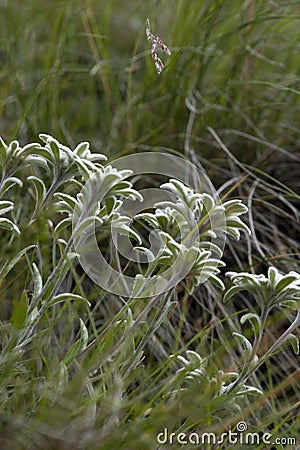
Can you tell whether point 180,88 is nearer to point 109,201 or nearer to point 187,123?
point 187,123

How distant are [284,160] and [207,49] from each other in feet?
1.02

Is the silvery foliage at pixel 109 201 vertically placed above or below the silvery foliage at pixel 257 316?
above

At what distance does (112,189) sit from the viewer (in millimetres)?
785

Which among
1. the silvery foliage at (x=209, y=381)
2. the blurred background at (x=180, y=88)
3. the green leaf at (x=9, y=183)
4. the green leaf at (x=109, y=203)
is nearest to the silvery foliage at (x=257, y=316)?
the silvery foliage at (x=209, y=381)

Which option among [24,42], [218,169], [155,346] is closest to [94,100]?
[24,42]

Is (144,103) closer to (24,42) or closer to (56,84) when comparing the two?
(56,84)

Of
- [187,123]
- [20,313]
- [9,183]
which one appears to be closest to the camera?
[20,313]

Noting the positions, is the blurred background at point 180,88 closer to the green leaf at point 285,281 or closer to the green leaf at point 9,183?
the green leaf at point 9,183

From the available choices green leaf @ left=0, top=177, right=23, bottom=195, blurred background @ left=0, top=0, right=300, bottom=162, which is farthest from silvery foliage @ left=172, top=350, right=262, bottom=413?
blurred background @ left=0, top=0, right=300, bottom=162

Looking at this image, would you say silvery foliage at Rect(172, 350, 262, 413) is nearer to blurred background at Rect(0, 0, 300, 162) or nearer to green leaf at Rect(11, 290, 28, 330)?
green leaf at Rect(11, 290, 28, 330)

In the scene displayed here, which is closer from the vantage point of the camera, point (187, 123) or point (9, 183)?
point (9, 183)

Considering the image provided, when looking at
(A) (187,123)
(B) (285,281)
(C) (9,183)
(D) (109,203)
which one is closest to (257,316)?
(B) (285,281)

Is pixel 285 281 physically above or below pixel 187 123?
above

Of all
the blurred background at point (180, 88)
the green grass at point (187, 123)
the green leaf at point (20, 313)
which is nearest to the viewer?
the green leaf at point (20, 313)
